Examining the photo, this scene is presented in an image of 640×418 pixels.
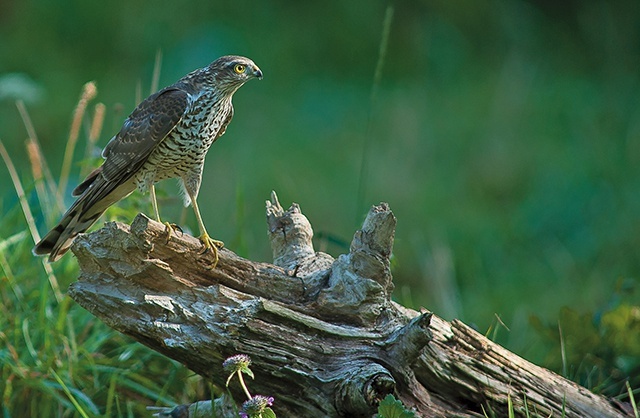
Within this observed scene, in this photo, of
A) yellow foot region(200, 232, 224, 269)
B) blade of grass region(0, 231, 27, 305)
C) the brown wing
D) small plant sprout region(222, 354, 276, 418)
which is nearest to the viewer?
small plant sprout region(222, 354, 276, 418)

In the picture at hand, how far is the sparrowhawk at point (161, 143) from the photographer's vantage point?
3895 mm

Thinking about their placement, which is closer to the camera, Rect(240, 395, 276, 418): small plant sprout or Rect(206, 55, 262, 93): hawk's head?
Rect(240, 395, 276, 418): small plant sprout

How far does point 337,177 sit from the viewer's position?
7.46m

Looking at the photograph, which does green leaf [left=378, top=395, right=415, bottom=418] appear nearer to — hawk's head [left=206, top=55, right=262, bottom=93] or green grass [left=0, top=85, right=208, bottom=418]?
green grass [left=0, top=85, right=208, bottom=418]

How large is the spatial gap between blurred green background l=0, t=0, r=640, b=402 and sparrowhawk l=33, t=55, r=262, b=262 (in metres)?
0.87

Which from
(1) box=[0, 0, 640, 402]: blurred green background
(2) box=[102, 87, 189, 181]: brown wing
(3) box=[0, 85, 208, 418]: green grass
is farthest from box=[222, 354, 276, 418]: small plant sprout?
(1) box=[0, 0, 640, 402]: blurred green background

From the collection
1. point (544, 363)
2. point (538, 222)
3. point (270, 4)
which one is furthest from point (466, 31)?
point (544, 363)

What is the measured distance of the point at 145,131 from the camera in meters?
3.89

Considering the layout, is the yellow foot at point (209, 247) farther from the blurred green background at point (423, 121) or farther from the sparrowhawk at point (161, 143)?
the blurred green background at point (423, 121)

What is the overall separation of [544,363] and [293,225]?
1.33 metres

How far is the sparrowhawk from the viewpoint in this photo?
12.8 feet

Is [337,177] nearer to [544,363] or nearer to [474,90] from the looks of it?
[474,90]

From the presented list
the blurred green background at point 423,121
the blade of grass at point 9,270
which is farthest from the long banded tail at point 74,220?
the blurred green background at point 423,121

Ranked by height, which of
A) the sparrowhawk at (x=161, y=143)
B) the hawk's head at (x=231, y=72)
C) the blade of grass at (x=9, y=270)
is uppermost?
the hawk's head at (x=231, y=72)
